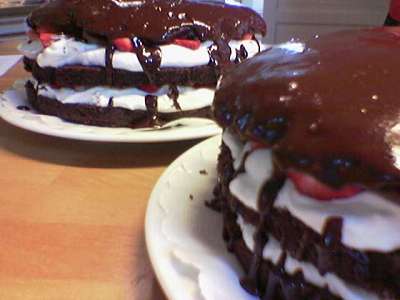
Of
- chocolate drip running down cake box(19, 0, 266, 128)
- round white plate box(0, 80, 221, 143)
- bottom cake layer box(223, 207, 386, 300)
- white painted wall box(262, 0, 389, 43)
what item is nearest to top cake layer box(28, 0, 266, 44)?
chocolate drip running down cake box(19, 0, 266, 128)

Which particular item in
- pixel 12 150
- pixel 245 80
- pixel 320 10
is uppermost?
pixel 245 80

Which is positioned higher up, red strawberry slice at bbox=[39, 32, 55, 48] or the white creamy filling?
red strawberry slice at bbox=[39, 32, 55, 48]

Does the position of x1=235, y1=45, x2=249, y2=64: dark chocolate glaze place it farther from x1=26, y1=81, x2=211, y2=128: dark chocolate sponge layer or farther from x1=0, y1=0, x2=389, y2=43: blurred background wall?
x1=0, y1=0, x2=389, y2=43: blurred background wall

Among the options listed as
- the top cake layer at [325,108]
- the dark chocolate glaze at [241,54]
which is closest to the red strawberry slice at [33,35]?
the dark chocolate glaze at [241,54]

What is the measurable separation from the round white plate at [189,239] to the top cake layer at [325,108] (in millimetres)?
202

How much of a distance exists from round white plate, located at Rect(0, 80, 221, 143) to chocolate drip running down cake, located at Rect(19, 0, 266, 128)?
5 centimetres

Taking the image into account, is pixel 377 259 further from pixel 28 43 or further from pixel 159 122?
pixel 28 43

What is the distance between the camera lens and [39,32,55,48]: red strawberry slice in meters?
1.37

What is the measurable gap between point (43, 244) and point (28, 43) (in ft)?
2.68

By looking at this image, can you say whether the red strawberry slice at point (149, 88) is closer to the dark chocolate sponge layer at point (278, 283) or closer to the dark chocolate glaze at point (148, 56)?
the dark chocolate glaze at point (148, 56)

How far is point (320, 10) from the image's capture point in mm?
3611

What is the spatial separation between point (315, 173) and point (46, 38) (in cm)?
102

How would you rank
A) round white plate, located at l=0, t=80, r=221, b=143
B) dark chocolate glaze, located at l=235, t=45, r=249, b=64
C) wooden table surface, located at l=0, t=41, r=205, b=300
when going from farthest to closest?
dark chocolate glaze, located at l=235, t=45, r=249, b=64, round white plate, located at l=0, t=80, r=221, b=143, wooden table surface, located at l=0, t=41, r=205, b=300

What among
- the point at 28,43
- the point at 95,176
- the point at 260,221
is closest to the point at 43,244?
the point at 95,176
